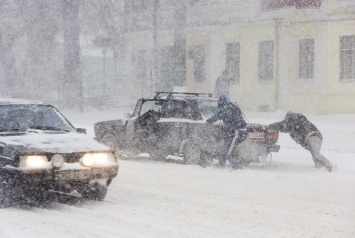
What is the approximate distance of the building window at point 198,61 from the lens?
40.1m

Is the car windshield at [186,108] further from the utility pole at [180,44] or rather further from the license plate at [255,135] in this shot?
the utility pole at [180,44]

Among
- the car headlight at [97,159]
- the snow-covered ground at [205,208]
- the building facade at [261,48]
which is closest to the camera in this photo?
the snow-covered ground at [205,208]

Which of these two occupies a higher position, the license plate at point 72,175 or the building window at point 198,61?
the building window at point 198,61

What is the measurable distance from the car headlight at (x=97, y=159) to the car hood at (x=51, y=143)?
8 cm

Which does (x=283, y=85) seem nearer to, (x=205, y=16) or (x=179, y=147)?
(x=205, y=16)

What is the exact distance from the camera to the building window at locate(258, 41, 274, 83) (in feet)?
117

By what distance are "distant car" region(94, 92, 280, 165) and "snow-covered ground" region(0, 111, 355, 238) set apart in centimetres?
54

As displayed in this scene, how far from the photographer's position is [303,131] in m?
16.2

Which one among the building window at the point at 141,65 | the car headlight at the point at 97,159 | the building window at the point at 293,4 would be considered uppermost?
the building window at the point at 293,4

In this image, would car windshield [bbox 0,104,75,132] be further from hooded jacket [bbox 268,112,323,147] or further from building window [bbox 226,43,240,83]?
building window [bbox 226,43,240,83]

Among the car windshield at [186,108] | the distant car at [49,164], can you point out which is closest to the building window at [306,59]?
the car windshield at [186,108]

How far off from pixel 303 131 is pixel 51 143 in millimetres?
7239

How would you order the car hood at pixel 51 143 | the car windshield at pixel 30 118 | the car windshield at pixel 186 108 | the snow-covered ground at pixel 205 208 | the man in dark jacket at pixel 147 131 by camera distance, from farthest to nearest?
the man in dark jacket at pixel 147 131 < the car windshield at pixel 186 108 < the car windshield at pixel 30 118 < the car hood at pixel 51 143 < the snow-covered ground at pixel 205 208

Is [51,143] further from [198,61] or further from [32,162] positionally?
[198,61]
